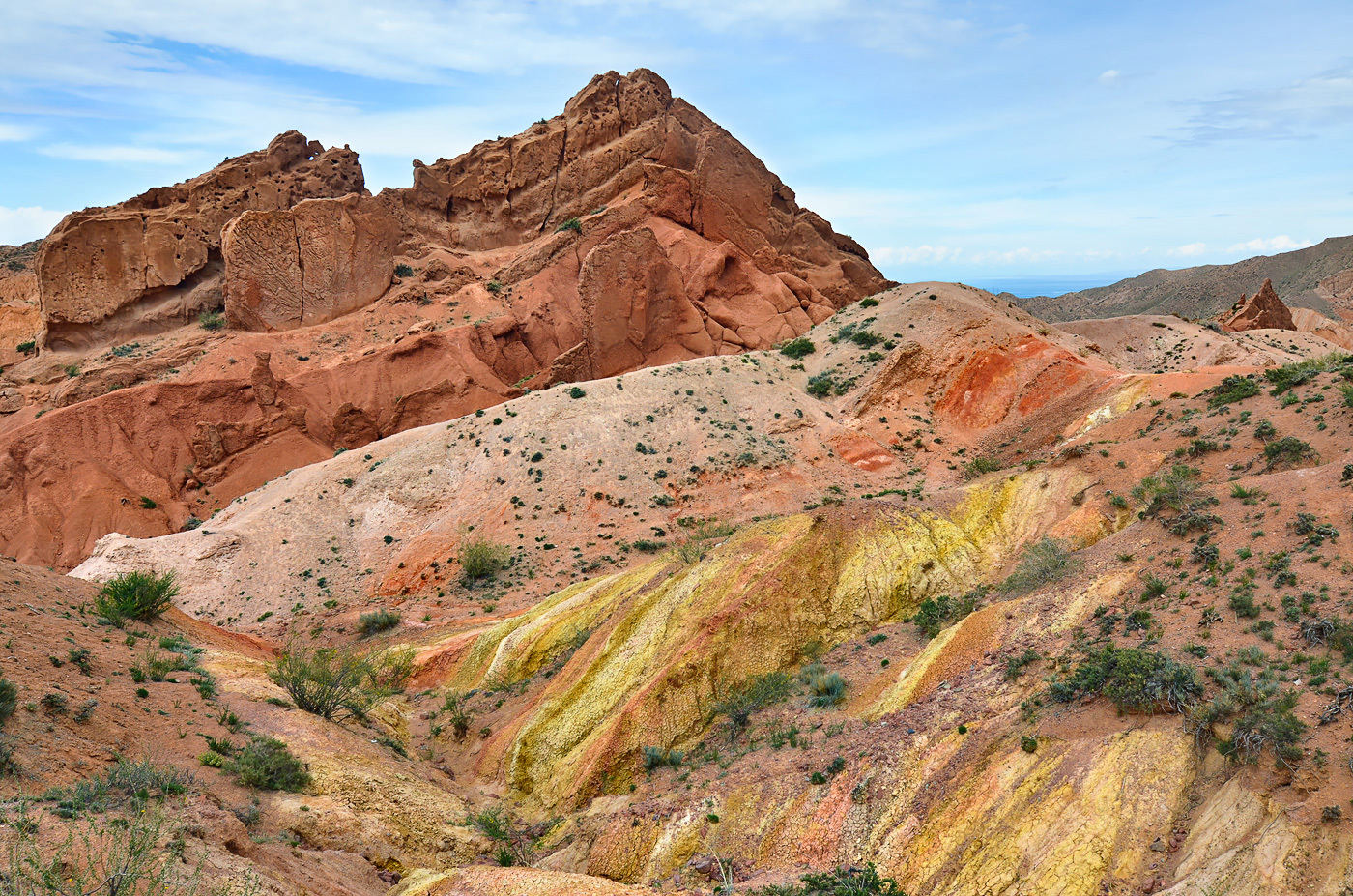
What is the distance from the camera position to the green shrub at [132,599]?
635 inches

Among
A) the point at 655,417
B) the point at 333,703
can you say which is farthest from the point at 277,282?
the point at 333,703

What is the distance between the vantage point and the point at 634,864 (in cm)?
1197

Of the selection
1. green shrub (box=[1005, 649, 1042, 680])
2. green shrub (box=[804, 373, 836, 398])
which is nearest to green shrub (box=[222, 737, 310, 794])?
green shrub (box=[1005, 649, 1042, 680])

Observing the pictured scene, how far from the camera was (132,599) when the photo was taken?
17.0 meters

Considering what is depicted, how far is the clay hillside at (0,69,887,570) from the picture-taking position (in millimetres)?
37969

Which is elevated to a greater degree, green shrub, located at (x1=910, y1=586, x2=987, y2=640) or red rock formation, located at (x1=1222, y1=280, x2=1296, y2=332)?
red rock formation, located at (x1=1222, y1=280, x2=1296, y2=332)

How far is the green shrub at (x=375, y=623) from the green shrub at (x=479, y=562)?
111 inches

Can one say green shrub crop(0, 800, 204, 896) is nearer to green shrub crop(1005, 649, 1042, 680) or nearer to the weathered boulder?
green shrub crop(1005, 649, 1042, 680)

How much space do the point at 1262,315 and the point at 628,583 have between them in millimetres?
55943

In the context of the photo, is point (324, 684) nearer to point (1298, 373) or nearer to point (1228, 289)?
point (1298, 373)

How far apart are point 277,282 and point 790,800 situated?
141 feet

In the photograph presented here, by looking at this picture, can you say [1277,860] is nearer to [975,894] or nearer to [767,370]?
[975,894]

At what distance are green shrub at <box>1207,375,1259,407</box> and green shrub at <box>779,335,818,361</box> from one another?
2007cm

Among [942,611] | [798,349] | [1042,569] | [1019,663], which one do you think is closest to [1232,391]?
[1042,569]
